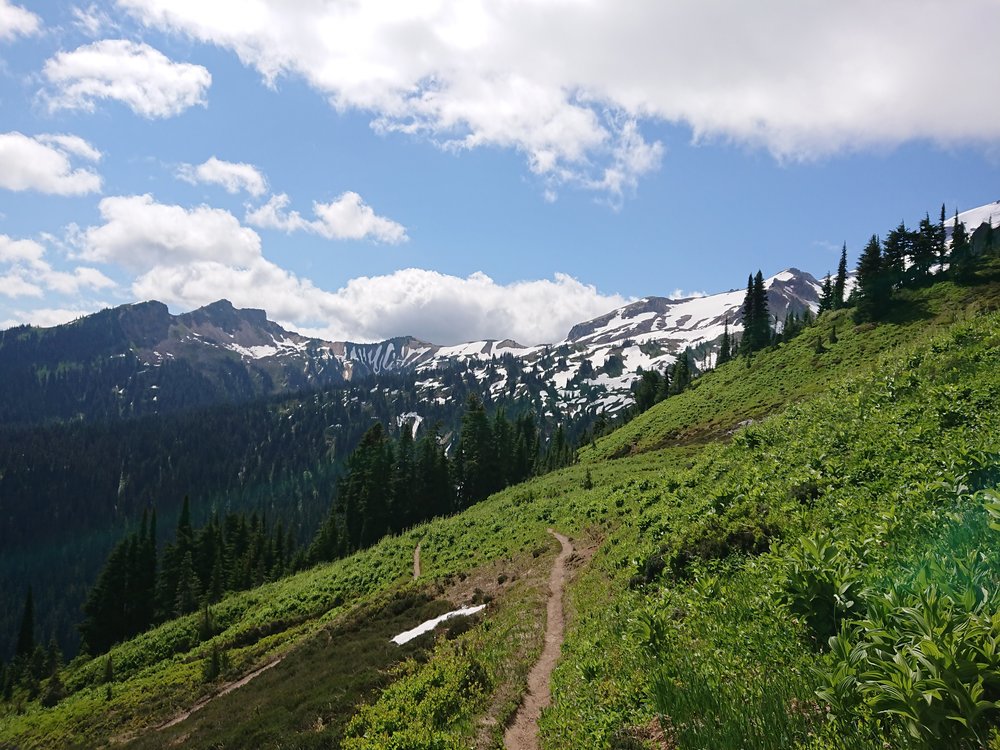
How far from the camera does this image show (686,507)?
52.5ft

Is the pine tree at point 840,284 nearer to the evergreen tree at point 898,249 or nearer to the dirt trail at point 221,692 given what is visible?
the evergreen tree at point 898,249

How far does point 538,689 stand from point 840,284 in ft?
352

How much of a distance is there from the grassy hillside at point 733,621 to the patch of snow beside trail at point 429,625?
99 centimetres

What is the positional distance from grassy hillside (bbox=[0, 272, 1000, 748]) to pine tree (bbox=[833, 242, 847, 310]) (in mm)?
85065

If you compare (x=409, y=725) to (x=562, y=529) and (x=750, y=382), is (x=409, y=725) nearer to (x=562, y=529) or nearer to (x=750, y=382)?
(x=562, y=529)

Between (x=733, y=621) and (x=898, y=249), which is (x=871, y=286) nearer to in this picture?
(x=898, y=249)

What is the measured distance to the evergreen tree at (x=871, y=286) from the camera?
7512 centimetres

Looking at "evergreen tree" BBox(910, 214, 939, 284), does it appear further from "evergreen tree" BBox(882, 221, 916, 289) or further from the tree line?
the tree line

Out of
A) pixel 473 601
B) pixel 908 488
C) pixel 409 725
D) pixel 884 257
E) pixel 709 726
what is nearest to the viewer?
pixel 709 726

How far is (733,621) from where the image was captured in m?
8.03

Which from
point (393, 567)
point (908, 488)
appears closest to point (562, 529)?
point (393, 567)

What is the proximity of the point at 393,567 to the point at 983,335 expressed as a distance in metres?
34.9

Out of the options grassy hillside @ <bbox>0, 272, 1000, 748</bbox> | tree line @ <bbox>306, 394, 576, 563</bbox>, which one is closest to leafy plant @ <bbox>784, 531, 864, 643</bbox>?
grassy hillside @ <bbox>0, 272, 1000, 748</bbox>

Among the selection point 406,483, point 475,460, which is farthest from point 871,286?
point 406,483
